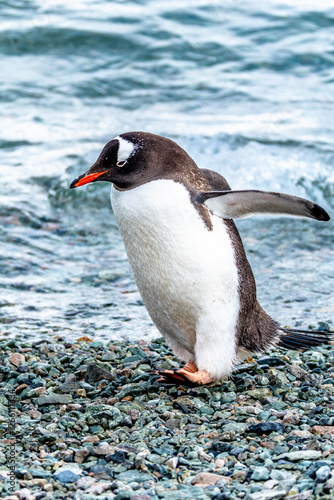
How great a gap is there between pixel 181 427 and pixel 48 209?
17.2 ft

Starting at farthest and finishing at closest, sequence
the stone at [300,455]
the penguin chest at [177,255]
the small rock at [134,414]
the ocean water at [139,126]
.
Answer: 1. the ocean water at [139,126]
2. the penguin chest at [177,255]
3. the small rock at [134,414]
4. the stone at [300,455]

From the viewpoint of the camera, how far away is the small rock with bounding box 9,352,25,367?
438 centimetres

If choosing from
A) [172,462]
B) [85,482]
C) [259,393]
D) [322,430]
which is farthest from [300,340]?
[85,482]

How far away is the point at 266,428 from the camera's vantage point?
10.9ft

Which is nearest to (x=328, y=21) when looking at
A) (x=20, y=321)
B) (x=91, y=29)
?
(x=91, y=29)

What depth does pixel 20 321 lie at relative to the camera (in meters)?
5.48

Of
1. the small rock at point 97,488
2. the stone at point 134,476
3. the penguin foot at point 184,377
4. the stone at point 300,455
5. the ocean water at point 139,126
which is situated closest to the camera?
the small rock at point 97,488

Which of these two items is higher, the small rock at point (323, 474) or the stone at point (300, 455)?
the small rock at point (323, 474)

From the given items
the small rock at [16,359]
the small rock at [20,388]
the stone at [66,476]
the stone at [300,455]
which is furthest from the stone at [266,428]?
the small rock at [16,359]

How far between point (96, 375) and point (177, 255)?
858 mm

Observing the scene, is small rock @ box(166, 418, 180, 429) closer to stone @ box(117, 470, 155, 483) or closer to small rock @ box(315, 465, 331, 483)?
stone @ box(117, 470, 155, 483)

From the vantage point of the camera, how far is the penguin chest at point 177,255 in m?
3.75

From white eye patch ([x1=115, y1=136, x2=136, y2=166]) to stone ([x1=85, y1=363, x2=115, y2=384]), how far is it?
3.88ft

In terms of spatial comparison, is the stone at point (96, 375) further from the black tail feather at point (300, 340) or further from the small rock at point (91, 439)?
the black tail feather at point (300, 340)
